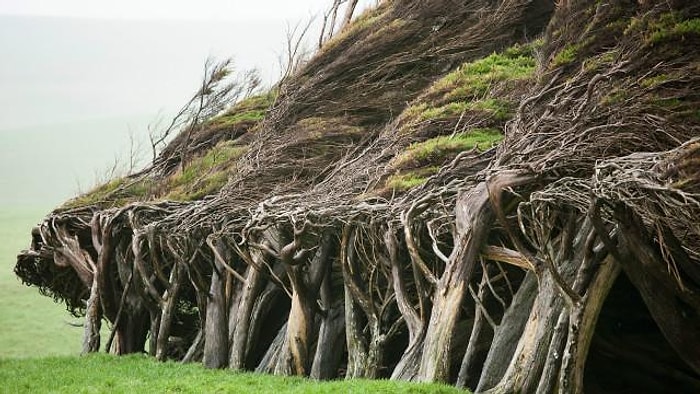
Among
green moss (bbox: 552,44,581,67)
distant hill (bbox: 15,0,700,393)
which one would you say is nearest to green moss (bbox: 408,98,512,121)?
distant hill (bbox: 15,0,700,393)

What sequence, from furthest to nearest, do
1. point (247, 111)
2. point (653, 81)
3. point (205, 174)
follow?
point (247, 111) → point (205, 174) → point (653, 81)

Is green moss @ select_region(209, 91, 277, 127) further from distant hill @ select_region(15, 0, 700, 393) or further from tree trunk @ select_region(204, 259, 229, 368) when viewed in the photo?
tree trunk @ select_region(204, 259, 229, 368)

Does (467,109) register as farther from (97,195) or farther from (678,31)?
(97,195)

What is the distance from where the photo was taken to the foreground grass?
973 cm

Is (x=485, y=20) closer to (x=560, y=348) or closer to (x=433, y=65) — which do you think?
(x=433, y=65)

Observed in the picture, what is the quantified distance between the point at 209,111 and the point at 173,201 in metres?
6.67

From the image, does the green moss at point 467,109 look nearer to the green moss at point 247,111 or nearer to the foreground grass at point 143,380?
the foreground grass at point 143,380

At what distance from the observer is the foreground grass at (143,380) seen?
9.73m

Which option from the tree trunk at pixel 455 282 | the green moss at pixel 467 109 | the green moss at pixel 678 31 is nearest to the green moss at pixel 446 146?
the green moss at pixel 467 109

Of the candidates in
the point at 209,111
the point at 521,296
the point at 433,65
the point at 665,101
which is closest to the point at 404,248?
the point at 521,296

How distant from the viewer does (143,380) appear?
12.7m

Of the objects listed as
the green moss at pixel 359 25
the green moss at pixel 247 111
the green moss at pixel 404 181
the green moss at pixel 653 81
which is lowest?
the green moss at pixel 404 181

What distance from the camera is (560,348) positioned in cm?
855

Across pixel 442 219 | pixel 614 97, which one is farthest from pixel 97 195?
pixel 614 97
